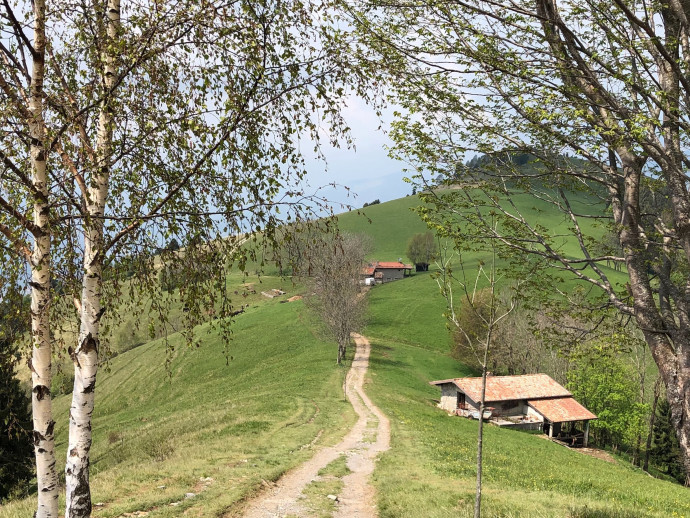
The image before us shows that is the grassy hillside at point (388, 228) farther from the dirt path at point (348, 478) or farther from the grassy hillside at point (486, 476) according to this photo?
the dirt path at point (348, 478)

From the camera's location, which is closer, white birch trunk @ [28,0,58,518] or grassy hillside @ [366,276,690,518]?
white birch trunk @ [28,0,58,518]

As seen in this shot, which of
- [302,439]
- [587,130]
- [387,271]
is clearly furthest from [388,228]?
[587,130]

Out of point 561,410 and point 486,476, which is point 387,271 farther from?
point 486,476

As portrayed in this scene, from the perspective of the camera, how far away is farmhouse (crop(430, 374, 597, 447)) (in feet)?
163

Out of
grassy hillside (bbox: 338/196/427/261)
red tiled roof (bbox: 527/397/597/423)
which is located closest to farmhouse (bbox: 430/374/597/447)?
red tiled roof (bbox: 527/397/597/423)

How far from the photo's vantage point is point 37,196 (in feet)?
21.3

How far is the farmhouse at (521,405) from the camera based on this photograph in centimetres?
4966

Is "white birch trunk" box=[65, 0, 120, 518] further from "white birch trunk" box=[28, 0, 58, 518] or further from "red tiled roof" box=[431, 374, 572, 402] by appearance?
"red tiled roof" box=[431, 374, 572, 402]

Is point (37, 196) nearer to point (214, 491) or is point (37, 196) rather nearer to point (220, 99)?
point (220, 99)

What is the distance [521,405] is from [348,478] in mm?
40340

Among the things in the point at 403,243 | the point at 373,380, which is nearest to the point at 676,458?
the point at 373,380

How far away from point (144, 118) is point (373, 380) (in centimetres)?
4914

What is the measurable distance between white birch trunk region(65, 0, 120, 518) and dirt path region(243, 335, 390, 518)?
23.5 ft

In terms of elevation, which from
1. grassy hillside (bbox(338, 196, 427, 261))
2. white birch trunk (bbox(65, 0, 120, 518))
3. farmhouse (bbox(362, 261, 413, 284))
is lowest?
farmhouse (bbox(362, 261, 413, 284))
